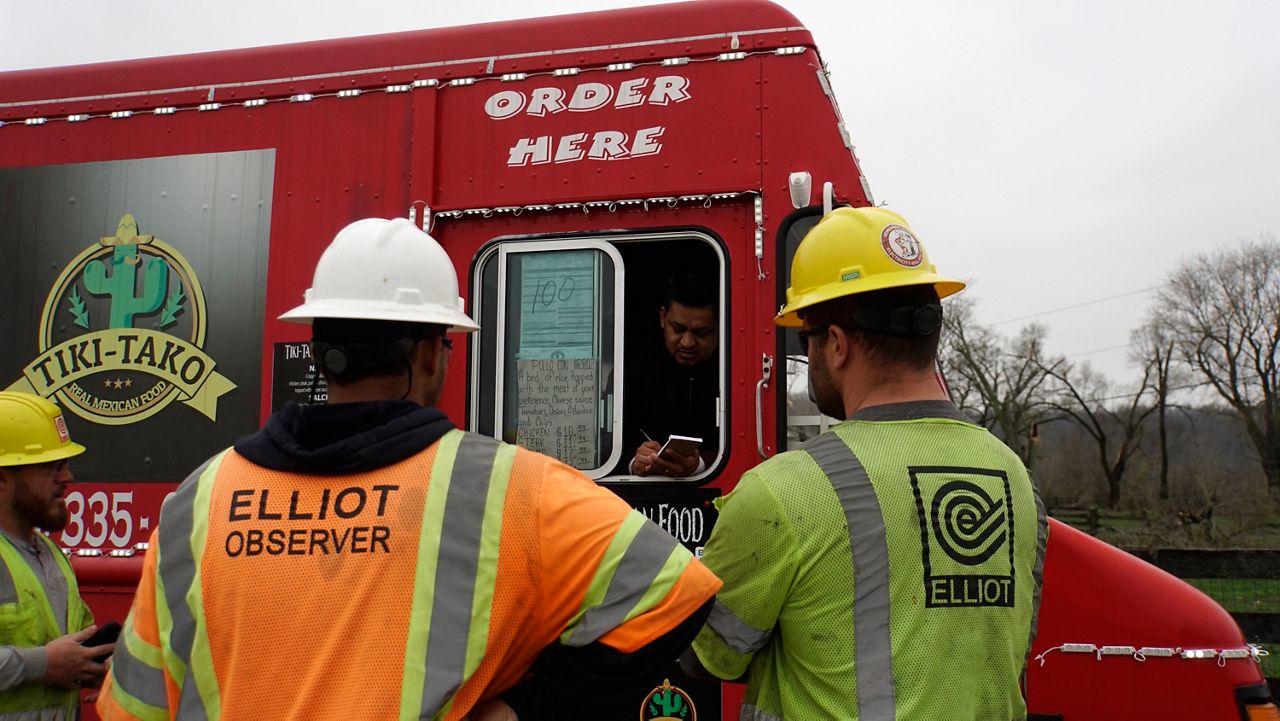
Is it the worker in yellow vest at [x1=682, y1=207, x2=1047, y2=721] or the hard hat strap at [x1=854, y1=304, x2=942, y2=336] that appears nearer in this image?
the worker in yellow vest at [x1=682, y1=207, x2=1047, y2=721]

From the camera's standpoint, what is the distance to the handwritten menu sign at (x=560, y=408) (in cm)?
333

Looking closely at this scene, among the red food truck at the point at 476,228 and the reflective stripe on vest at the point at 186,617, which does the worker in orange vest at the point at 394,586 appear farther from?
the red food truck at the point at 476,228

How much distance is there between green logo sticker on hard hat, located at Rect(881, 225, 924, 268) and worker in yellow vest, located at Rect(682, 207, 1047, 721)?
42 millimetres

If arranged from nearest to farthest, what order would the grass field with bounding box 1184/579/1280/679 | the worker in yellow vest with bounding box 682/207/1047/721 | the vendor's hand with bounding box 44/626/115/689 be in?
the worker in yellow vest with bounding box 682/207/1047/721, the vendor's hand with bounding box 44/626/115/689, the grass field with bounding box 1184/579/1280/679

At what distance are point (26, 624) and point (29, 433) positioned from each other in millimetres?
616

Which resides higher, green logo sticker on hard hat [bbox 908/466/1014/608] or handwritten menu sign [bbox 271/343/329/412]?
handwritten menu sign [bbox 271/343/329/412]

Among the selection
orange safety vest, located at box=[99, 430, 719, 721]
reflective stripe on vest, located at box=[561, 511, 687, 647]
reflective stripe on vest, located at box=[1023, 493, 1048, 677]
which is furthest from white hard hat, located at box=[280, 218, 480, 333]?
reflective stripe on vest, located at box=[1023, 493, 1048, 677]

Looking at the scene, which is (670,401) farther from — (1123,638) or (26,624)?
(26,624)

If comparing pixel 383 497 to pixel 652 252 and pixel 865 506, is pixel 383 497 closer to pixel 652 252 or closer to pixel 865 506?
pixel 865 506

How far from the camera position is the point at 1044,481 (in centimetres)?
4509

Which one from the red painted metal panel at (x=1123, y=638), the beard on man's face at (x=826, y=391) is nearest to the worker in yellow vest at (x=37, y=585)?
the beard on man's face at (x=826, y=391)

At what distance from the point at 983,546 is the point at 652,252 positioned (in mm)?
2461

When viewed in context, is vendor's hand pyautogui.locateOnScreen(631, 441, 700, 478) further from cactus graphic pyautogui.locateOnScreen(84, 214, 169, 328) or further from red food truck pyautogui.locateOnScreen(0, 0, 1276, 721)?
cactus graphic pyautogui.locateOnScreen(84, 214, 169, 328)

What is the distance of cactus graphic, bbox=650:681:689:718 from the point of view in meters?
3.11
